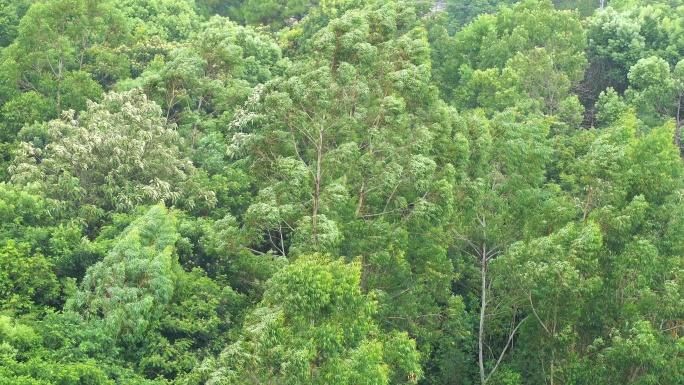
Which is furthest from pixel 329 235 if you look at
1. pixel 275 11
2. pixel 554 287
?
pixel 275 11

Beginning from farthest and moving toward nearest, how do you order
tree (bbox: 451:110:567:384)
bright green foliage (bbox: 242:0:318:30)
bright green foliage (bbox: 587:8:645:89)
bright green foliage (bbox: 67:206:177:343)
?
bright green foliage (bbox: 242:0:318:30)
bright green foliage (bbox: 587:8:645:89)
tree (bbox: 451:110:567:384)
bright green foliage (bbox: 67:206:177:343)

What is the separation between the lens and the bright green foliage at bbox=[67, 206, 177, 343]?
2177 cm

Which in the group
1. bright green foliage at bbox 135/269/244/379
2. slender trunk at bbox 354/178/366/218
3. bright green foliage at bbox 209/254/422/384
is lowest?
bright green foliage at bbox 135/269/244/379

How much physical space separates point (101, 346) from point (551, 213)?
1214cm

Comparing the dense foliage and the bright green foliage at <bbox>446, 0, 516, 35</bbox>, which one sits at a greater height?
the dense foliage

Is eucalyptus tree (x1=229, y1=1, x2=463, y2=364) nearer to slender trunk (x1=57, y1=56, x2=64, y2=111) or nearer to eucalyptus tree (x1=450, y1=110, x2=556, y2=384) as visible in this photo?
eucalyptus tree (x1=450, y1=110, x2=556, y2=384)

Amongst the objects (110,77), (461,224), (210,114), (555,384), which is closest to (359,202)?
(461,224)

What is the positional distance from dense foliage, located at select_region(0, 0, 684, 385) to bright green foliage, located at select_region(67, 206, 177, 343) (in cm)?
5

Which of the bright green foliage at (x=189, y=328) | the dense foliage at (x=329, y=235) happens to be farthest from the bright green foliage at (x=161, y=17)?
the bright green foliage at (x=189, y=328)

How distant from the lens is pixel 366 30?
1059 inches

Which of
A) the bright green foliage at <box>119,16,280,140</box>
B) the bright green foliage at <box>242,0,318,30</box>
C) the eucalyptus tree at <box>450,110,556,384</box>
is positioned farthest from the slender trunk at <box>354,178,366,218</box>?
the bright green foliage at <box>242,0,318,30</box>

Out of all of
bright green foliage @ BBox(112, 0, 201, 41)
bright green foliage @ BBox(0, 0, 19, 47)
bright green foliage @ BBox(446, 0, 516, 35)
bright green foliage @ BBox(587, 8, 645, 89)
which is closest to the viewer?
bright green foliage @ BBox(0, 0, 19, 47)

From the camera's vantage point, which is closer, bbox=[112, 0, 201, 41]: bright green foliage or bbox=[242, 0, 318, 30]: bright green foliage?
bbox=[112, 0, 201, 41]: bright green foliage

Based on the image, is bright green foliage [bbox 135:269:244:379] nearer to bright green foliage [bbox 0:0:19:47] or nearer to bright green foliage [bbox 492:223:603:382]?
bright green foliage [bbox 492:223:603:382]
